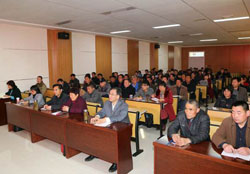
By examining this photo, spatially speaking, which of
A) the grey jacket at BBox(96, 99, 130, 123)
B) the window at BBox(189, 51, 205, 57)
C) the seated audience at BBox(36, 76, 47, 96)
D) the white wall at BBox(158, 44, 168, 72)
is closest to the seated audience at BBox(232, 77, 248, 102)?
the grey jacket at BBox(96, 99, 130, 123)

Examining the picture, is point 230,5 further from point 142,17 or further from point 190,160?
point 190,160

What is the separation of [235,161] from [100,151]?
80.7 inches

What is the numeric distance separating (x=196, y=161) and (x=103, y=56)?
9.24m

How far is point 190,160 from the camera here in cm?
226

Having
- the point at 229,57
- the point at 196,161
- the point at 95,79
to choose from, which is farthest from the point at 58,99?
the point at 229,57

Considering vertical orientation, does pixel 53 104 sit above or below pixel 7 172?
above

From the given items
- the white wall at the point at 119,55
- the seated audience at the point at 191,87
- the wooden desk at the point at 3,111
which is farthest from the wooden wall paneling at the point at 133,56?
the wooden desk at the point at 3,111

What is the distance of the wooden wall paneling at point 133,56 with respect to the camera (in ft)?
42.5

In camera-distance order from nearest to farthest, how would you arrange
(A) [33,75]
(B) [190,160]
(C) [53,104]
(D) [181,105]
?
1. (B) [190,160]
2. (C) [53,104]
3. (D) [181,105]
4. (A) [33,75]

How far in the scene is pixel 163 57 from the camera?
674 inches

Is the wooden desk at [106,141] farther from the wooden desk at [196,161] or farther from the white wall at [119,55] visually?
the white wall at [119,55]

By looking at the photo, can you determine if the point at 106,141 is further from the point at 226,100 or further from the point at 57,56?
the point at 57,56

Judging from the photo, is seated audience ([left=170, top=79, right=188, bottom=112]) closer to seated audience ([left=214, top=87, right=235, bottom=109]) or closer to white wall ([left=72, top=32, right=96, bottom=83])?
seated audience ([left=214, top=87, right=235, bottom=109])

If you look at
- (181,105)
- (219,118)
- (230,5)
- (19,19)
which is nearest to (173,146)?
(219,118)
